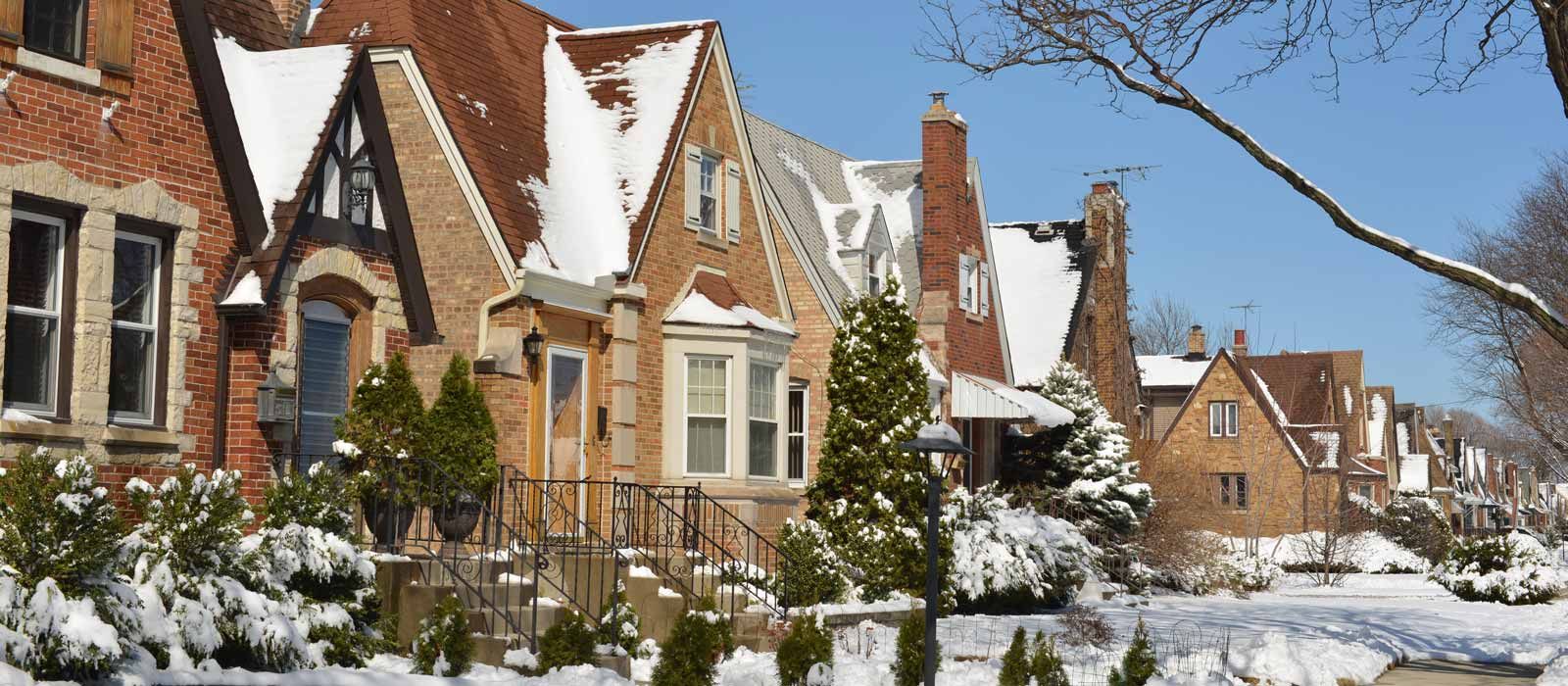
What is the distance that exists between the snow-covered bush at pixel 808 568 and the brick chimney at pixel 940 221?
342 inches

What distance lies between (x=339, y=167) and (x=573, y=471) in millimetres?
5342

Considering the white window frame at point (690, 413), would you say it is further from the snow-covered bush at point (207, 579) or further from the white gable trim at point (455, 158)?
the snow-covered bush at point (207, 579)

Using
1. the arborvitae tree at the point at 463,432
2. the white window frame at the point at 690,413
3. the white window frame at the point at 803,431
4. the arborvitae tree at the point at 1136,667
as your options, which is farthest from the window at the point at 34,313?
the white window frame at the point at 803,431

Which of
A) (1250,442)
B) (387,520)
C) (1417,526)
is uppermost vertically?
(1250,442)

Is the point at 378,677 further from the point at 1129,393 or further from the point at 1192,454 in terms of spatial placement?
the point at 1192,454

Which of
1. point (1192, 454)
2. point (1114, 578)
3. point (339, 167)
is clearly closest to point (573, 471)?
point (339, 167)

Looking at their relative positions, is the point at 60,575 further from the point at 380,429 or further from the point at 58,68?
the point at 380,429

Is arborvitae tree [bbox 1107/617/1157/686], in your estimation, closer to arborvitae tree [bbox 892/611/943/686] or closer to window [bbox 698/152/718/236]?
arborvitae tree [bbox 892/611/943/686]

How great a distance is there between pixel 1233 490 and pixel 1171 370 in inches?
400

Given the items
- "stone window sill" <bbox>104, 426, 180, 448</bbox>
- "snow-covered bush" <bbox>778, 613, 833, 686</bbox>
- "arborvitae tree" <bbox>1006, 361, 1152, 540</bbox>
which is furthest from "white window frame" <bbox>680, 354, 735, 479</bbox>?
"arborvitae tree" <bbox>1006, 361, 1152, 540</bbox>

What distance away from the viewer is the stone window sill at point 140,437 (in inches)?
509

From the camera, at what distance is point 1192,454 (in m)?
56.3

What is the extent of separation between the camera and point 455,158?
18547 millimetres

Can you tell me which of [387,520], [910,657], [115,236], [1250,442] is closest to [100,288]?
[115,236]
